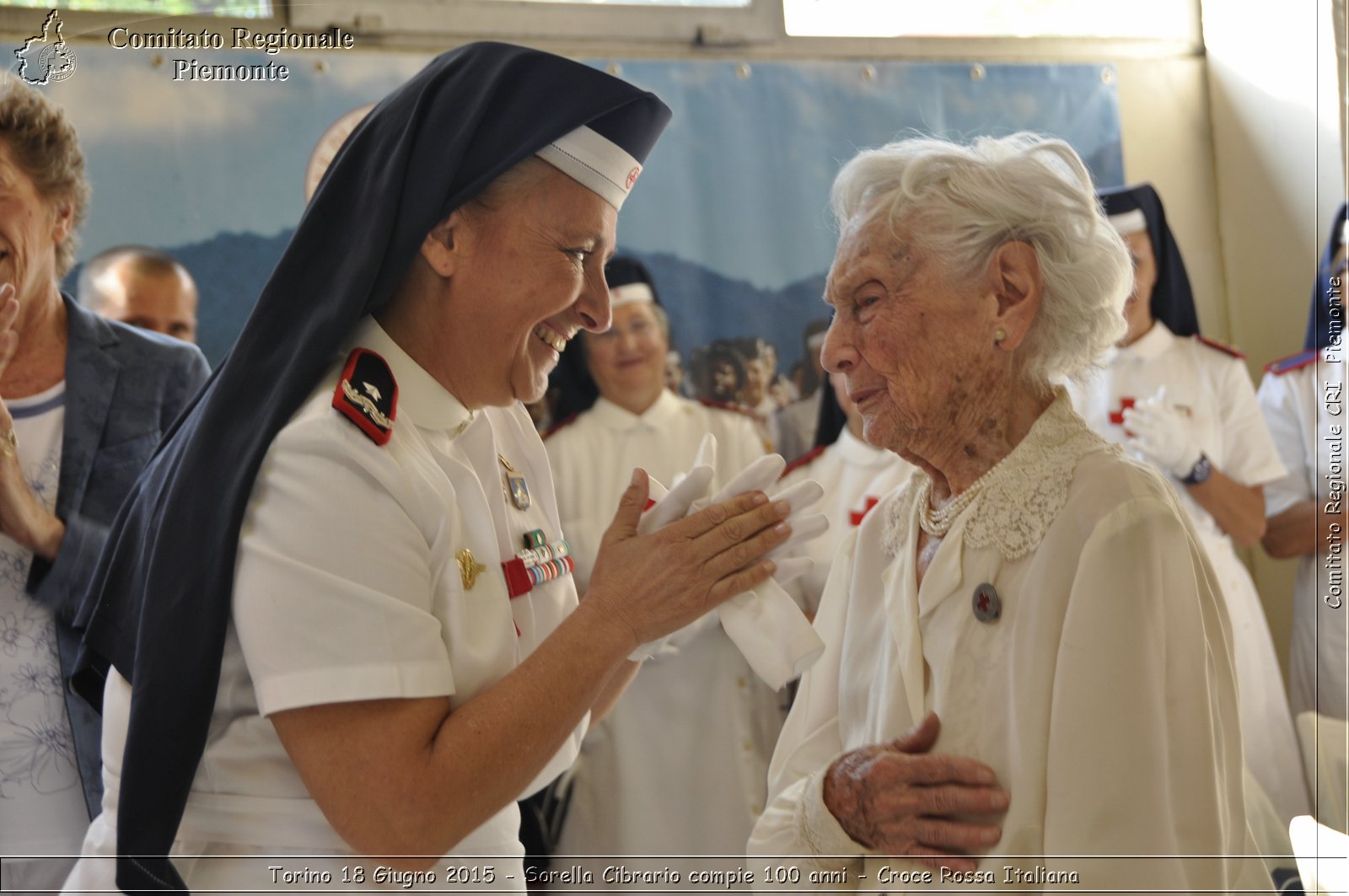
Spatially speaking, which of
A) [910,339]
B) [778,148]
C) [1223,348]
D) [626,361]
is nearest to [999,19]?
[778,148]

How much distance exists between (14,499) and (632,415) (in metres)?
2.17

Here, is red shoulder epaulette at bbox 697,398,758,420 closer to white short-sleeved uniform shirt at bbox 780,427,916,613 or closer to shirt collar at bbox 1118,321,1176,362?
white short-sleeved uniform shirt at bbox 780,427,916,613

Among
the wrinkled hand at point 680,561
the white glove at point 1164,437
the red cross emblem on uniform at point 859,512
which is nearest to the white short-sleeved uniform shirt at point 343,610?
the wrinkled hand at point 680,561

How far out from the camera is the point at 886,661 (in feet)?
5.78

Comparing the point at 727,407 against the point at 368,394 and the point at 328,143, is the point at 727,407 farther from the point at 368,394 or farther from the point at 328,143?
the point at 368,394

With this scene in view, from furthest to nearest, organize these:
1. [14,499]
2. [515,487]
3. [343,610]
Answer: [14,499]
[515,487]
[343,610]

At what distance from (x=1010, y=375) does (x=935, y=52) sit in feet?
8.61

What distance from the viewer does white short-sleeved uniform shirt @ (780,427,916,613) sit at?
379 cm

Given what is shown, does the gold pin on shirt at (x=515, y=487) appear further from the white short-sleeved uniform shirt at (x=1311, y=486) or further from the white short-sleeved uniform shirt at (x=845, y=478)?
the white short-sleeved uniform shirt at (x=1311, y=486)

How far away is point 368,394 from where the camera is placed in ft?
4.80

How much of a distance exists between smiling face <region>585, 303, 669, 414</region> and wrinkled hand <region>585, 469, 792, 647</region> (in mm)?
2441

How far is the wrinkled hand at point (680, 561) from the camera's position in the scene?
1455 mm

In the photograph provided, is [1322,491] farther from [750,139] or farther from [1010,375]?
[1010,375]

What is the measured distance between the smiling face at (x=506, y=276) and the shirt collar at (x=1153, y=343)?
2.99 meters
